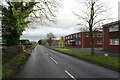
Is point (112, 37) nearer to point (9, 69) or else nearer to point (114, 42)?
point (114, 42)

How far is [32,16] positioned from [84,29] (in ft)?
29.2

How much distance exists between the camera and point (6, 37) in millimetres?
28875

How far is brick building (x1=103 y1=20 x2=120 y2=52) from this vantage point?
4644 cm

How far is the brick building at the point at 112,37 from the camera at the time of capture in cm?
4644

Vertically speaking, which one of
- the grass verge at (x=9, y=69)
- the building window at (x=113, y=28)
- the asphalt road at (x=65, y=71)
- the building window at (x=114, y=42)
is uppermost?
the building window at (x=113, y=28)

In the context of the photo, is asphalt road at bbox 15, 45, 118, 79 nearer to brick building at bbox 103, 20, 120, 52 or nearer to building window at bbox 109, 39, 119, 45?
brick building at bbox 103, 20, 120, 52

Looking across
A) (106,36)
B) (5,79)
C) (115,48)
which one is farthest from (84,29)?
(5,79)

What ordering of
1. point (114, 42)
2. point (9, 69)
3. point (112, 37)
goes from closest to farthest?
point (9, 69) → point (114, 42) → point (112, 37)

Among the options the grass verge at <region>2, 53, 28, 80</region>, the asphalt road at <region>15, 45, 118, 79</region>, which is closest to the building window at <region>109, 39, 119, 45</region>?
the asphalt road at <region>15, 45, 118, 79</region>

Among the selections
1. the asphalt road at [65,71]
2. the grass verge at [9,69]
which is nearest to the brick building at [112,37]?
the asphalt road at [65,71]

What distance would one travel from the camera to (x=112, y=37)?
49.1 meters

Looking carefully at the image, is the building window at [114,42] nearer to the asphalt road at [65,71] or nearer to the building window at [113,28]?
the building window at [113,28]

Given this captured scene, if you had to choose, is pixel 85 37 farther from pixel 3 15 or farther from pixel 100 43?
pixel 3 15

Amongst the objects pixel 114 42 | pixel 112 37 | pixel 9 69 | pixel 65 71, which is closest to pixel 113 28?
pixel 112 37
